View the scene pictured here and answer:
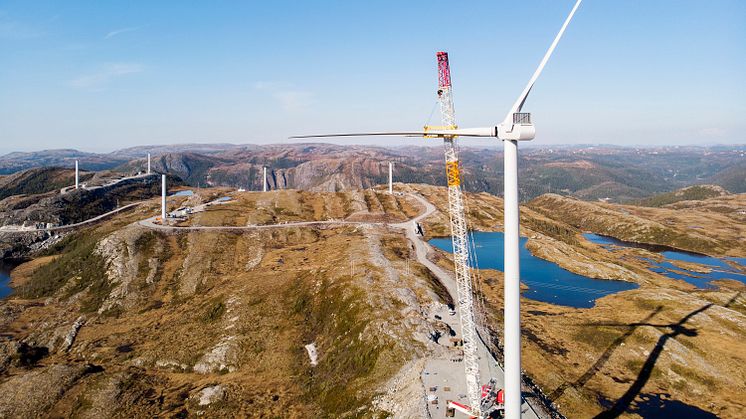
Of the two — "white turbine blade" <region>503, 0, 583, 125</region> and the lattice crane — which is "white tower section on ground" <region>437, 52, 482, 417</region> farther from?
"white turbine blade" <region>503, 0, 583, 125</region>

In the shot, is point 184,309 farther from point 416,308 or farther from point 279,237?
point 416,308

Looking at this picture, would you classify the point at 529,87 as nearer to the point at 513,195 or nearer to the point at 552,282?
the point at 513,195

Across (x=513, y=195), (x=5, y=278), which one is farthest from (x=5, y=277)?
(x=513, y=195)

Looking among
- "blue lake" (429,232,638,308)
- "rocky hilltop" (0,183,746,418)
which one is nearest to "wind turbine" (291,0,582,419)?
"rocky hilltop" (0,183,746,418)

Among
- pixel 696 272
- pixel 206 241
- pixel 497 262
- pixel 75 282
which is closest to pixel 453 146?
pixel 497 262

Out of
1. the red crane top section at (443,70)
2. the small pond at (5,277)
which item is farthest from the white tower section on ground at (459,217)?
the small pond at (5,277)

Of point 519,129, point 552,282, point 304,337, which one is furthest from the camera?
Answer: point 552,282

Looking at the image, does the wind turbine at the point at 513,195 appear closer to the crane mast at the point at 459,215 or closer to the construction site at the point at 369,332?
the construction site at the point at 369,332
